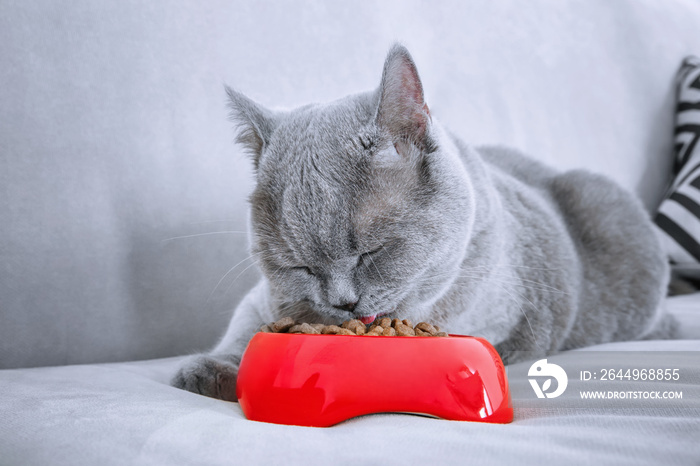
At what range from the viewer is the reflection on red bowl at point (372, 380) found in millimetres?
647

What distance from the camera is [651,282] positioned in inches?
58.2

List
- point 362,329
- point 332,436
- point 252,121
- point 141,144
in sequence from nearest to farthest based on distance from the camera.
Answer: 1. point 332,436
2. point 362,329
3. point 252,121
4. point 141,144

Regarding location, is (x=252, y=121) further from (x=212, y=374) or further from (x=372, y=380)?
(x=372, y=380)

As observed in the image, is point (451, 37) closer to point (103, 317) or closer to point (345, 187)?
point (345, 187)

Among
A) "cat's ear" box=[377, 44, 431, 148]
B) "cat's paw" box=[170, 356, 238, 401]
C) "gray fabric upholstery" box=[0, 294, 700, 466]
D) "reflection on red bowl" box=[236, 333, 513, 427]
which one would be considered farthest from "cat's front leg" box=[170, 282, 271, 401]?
"cat's ear" box=[377, 44, 431, 148]

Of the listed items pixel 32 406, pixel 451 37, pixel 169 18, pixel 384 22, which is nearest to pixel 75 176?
pixel 169 18

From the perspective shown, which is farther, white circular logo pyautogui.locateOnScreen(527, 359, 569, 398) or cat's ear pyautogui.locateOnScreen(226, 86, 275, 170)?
cat's ear pyautogui.locateOnScreen(226, 86, 275, 170)

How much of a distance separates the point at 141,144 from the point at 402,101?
0.68 metres

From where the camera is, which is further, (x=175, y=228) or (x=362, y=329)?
(x=175, y=228)

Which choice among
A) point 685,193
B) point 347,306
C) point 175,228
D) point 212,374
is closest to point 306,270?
point 347,306

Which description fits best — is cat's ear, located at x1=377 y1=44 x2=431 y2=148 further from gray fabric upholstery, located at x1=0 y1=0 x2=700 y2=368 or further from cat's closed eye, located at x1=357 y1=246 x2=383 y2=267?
gray fabric upholstery, located at x1=0 y1=0 x2=700 y2=368

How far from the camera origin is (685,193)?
1.95m

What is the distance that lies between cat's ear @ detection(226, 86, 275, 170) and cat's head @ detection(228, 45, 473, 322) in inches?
1.6

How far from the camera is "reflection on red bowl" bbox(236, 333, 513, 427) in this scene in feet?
2.12
